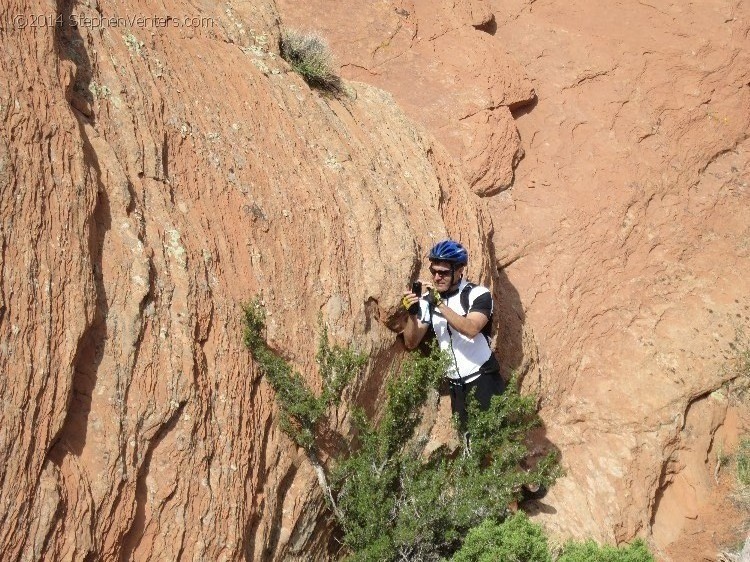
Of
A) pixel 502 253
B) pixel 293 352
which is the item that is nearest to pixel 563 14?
pixel 502 253

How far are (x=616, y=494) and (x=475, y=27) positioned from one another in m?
5.34

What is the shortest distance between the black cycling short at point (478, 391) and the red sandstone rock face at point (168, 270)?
558 millimetres

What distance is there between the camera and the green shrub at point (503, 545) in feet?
16.8

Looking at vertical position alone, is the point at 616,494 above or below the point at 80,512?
above

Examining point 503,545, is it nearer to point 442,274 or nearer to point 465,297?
point 465,297

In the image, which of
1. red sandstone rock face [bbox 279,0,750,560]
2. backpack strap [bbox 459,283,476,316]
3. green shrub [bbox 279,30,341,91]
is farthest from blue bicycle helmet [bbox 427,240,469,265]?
green shrub [bbox 279,30,341,91]

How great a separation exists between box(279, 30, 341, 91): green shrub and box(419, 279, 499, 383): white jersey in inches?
84.3

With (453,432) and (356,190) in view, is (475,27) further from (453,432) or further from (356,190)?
(453,432)

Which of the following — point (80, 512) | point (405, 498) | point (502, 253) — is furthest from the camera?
point (502, 253)

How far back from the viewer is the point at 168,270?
15.3 ft

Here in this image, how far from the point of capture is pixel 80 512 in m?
3.96

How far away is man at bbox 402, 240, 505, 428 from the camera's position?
→ 5621 millimetres

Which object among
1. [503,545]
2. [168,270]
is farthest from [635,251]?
[168,270]

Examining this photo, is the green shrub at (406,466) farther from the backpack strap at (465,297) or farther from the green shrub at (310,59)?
the green shrub at (310,59)
